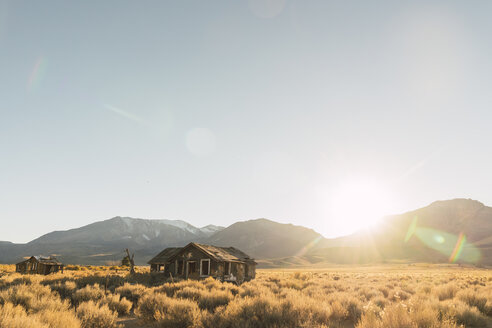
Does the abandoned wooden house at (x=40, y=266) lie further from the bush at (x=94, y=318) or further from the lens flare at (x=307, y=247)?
the lens flare at (x=307, y=247)

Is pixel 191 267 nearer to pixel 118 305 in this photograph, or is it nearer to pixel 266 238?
pixel 118 305

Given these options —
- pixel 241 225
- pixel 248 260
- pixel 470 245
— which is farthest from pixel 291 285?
pixel 241 225

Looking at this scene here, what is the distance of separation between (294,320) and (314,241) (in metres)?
176

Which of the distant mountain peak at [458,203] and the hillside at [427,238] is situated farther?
the distant mountain peak at [458,203]

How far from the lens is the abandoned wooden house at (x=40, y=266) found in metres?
36.3

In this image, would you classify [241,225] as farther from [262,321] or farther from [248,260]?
[262,321]

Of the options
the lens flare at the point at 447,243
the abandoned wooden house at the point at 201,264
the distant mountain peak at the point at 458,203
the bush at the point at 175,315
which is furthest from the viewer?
the distant mountain peak at the point at 458,203

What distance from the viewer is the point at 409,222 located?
6329 inches

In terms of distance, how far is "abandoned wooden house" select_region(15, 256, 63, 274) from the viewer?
36.3m

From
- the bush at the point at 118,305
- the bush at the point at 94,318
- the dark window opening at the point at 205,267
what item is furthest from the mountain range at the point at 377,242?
the bush at the point at 94,318

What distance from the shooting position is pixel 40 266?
3644 centimetres

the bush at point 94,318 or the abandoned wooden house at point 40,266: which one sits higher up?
the bush at point 94,318

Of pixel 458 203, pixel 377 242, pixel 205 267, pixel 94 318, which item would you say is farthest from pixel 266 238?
pixel 94 318

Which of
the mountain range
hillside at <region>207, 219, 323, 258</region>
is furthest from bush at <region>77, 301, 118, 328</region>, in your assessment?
hillside at <region>207, 219, 323, 258</region>
